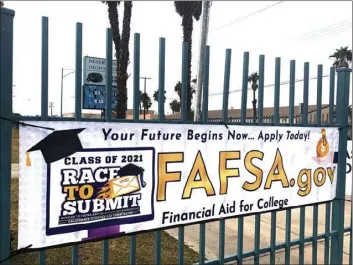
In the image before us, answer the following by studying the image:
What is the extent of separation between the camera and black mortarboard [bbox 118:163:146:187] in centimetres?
207

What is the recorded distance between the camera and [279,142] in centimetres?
280

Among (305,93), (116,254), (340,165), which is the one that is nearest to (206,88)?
(305,93)

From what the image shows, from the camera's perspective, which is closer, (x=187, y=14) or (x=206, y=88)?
(x=206, y=88)

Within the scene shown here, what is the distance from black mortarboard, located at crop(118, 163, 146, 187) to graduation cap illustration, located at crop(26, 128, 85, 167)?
283 millimetres

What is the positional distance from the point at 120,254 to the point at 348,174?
2.67 meters

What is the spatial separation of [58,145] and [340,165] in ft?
8.32

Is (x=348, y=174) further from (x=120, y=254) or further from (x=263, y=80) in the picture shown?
(x=120, y=254)

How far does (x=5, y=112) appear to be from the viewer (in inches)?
69.2

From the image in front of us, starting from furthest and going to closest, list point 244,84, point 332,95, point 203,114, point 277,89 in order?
1. point 332,95
2. point 277,89
3. point 244,84
4. point 203,114

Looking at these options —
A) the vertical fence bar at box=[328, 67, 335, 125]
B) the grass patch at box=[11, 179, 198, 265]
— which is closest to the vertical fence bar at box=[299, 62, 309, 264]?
the vertical fence bar at box=[328, 67, 335, 125]

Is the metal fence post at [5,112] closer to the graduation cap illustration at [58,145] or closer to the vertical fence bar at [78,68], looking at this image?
the graduation cap illustration at [58,145]

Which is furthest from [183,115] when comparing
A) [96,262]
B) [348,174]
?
[96,262]

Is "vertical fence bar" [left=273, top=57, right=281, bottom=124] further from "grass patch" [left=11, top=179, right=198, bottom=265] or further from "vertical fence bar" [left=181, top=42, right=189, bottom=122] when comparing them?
"grass patch" [left=11, top=179, right=198, bottom=265]

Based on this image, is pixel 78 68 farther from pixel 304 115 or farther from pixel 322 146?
pixel 322 146
